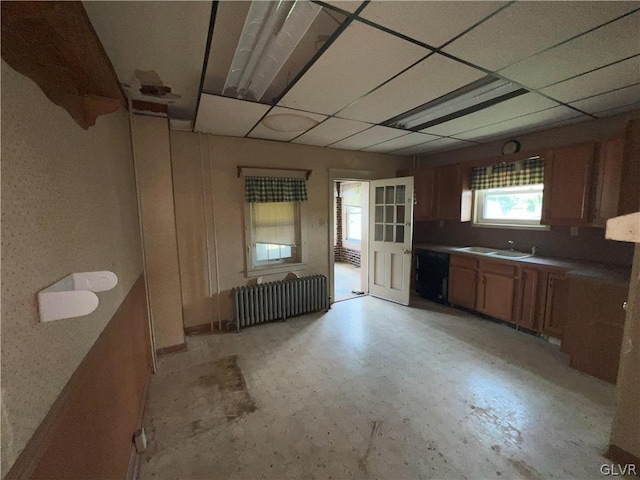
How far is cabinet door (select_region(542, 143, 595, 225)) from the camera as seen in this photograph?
2639mm

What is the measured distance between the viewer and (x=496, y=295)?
10.7 ft

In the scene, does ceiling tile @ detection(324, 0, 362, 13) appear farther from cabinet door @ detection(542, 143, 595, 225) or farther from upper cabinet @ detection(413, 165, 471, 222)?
upper cabinet @ detection(413, 165, 471, 222)

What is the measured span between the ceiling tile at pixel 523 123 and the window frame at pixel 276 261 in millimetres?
2412

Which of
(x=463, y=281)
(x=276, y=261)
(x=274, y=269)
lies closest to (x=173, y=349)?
(x=274, y=269)

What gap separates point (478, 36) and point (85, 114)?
77.1 inches

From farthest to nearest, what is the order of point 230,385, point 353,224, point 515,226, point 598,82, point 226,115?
point 353,224 < point 515,226 < point 226,115 < point 230,385 < point 598,82

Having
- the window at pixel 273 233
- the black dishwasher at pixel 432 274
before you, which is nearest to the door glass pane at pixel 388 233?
the black dishwasher at pixel 432 274

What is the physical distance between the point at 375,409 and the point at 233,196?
2.73m

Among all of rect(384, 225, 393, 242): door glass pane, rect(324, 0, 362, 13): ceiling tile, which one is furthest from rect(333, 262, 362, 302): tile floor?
rect(324, 0, 362, 13): ceiling tile

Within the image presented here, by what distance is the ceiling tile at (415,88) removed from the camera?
166 cm

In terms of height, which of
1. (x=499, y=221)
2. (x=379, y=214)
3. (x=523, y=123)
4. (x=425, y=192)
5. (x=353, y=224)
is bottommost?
(x=353, y=224)

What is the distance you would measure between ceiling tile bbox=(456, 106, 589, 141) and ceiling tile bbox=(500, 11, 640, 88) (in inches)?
34.4

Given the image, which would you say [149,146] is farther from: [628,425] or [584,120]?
[584,120]

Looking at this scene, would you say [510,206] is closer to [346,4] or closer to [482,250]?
[482,250]
